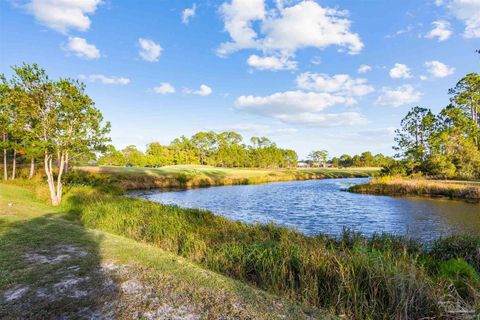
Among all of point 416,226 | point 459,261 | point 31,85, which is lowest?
point 416,226

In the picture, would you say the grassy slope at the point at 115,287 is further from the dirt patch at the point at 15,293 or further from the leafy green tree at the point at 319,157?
the leafy green tree at the point at 319,157

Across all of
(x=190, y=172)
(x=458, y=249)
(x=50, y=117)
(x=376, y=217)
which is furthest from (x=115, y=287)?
(x=190, y=172)

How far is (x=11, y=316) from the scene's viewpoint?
12.2 ft

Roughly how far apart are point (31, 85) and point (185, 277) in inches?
582

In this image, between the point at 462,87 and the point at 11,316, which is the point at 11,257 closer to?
A: the point at 11,316

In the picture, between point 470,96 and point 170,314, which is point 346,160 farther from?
point 170,314

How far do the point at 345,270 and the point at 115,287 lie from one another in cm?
427

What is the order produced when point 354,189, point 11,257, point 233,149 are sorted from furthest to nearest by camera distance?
1. point 233,149
2. point 354,189
3. point 11,257

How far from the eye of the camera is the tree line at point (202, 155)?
98.2 meters

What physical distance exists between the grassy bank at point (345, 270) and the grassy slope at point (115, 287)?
86cm

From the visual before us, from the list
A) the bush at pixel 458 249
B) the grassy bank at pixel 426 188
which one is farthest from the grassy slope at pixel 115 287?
the grassy bank at pixel 426 188

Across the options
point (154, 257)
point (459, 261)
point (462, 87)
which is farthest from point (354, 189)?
point (154, 257)

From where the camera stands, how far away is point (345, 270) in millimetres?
5305

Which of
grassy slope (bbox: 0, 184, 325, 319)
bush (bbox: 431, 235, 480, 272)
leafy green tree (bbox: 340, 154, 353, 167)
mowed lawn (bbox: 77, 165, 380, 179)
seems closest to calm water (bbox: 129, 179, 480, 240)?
bush (bbox: 431, 235, 480, 272)
